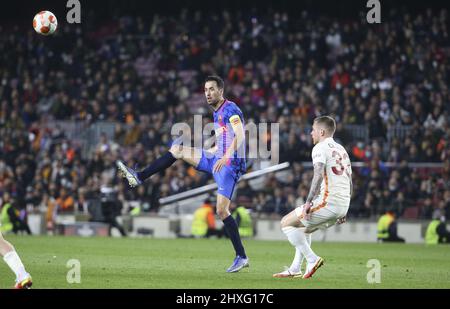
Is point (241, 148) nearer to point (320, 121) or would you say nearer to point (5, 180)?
point (320, 121)

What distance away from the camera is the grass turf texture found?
10.9 m

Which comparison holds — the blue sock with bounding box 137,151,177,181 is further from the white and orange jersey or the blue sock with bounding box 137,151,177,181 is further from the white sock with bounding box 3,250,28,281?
the white sock with bounding box 3,250,28,281

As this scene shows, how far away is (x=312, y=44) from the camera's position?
104 feet

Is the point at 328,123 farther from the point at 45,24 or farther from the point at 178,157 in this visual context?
the point at 45,24

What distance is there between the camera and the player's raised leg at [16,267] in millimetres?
9422

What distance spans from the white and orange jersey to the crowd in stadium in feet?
43.9

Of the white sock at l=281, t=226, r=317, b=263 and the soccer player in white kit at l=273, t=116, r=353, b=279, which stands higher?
the soccer player in white kit at l=273, t=116, r=353, b=279

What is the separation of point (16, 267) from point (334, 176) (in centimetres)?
411

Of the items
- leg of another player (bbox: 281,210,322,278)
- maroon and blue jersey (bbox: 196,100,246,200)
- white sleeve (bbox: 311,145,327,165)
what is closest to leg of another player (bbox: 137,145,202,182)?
maroon and blue jersey (bbox: 196,100,246,200)

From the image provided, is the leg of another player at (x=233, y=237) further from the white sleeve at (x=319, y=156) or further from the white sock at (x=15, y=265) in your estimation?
the white sock at (x=15, y=265)

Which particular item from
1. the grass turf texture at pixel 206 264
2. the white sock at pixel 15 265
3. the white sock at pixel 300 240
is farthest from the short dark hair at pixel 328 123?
the white sock at pixel 15 265

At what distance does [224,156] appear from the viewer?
12375 millimetres

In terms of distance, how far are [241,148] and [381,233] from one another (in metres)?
12.1

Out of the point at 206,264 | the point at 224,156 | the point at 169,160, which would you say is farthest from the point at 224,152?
the point at 206,264
